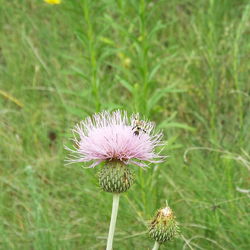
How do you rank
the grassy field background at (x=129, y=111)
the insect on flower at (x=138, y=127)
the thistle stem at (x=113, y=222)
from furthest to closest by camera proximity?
1. the grassy field background at (x=129, y=111)
2. the insect on flower at (x=138, y=127)
3. the thistle stem at (x=113, y=222)

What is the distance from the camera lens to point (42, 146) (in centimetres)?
443

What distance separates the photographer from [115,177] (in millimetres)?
2031

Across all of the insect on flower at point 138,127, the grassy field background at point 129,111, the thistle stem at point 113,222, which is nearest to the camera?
the thistle stem at point 113,222

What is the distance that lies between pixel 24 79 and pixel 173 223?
3.35 metres

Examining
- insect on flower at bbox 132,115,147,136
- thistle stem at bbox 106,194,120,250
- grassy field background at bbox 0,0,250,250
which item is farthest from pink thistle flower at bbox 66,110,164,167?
grassy field background at bbox 0,0,250,250

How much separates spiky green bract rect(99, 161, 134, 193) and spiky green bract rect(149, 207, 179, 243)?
0.61 feet

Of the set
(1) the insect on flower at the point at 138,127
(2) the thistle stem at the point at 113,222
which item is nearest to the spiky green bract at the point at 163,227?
(2) the thistle stem at the point at 113,222

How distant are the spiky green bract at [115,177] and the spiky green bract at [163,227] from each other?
184 millimetres

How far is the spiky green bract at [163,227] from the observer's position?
2045 millimetres

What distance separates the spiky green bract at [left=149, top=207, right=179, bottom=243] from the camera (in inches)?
80.5

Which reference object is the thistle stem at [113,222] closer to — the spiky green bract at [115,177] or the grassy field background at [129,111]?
the spiky green bract at [115,177]

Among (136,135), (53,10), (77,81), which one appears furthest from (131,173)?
(53,10)

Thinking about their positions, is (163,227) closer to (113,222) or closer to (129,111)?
(113,222)

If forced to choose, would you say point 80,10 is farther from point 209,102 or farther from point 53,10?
point 53,10
